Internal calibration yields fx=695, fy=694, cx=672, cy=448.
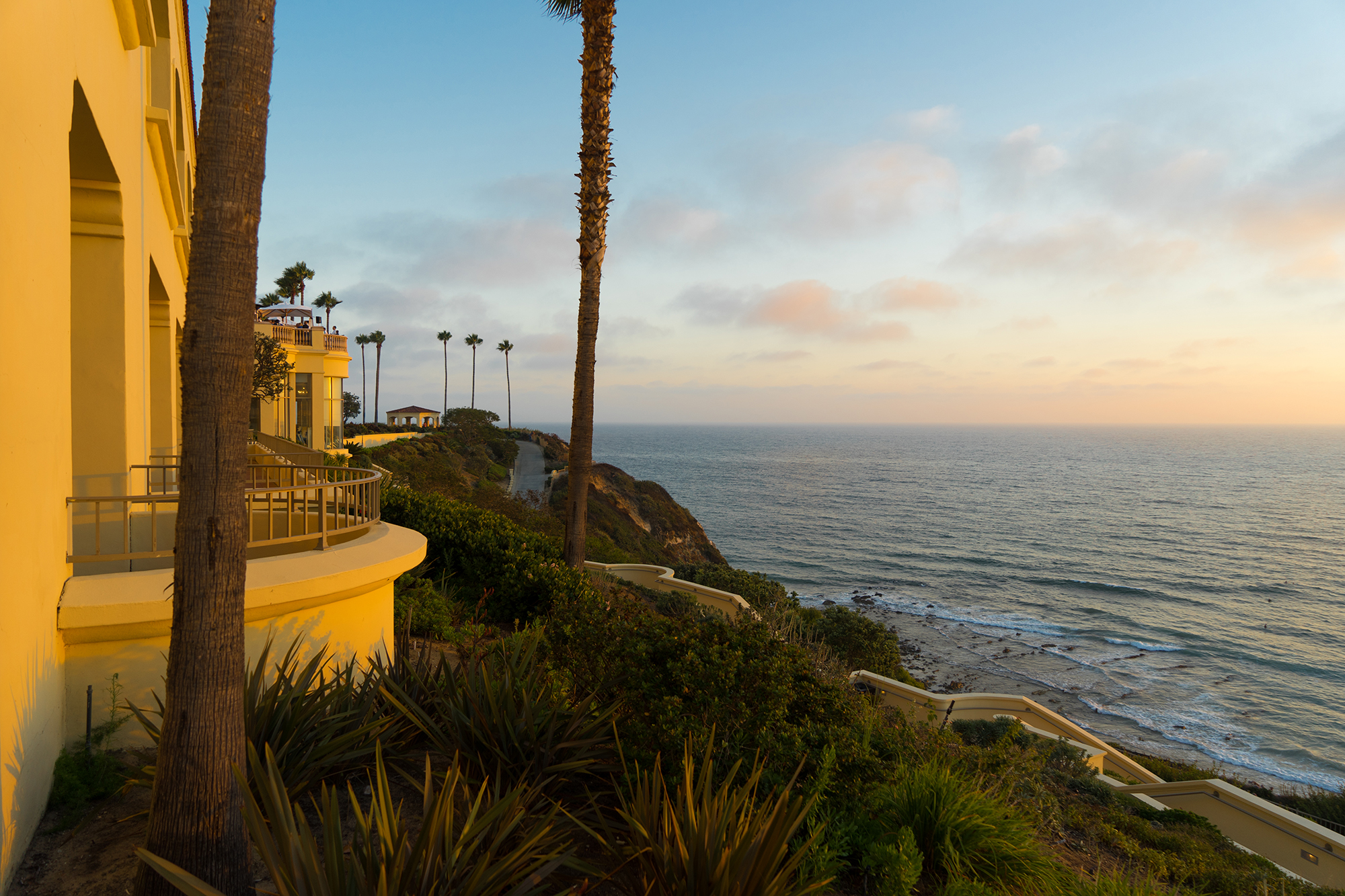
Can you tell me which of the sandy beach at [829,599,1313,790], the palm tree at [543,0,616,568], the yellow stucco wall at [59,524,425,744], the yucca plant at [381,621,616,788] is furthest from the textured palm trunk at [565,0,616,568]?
the sandy beach at [829,599,1313,790]

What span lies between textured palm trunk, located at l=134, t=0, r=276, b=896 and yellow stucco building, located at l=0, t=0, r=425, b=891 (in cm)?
98

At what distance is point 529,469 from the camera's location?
51656mm

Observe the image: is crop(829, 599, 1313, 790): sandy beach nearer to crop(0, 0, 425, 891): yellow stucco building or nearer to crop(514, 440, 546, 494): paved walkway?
crop(514, 440, 546, 494): paved walkway

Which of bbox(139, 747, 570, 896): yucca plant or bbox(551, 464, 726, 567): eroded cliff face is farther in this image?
bbox(551, 464, 726, 567): eroded cliff face

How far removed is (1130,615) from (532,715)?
44935 mm

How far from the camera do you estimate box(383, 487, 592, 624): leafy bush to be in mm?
10766

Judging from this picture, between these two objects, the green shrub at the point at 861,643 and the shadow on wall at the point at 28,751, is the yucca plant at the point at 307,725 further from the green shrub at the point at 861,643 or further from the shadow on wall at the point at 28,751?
the green shrub at the point at 861,643

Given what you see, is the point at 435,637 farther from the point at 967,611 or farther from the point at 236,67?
the point at 967,611

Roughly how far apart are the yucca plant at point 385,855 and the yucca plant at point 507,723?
2.88 ft

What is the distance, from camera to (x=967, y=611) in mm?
40188

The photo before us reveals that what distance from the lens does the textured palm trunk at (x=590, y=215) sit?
1173 centimetres

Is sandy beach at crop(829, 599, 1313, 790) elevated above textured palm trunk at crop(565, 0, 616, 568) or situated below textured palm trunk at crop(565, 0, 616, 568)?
below

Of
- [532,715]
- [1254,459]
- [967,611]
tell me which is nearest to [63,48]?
[532,715]

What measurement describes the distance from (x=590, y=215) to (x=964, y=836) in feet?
34.8
